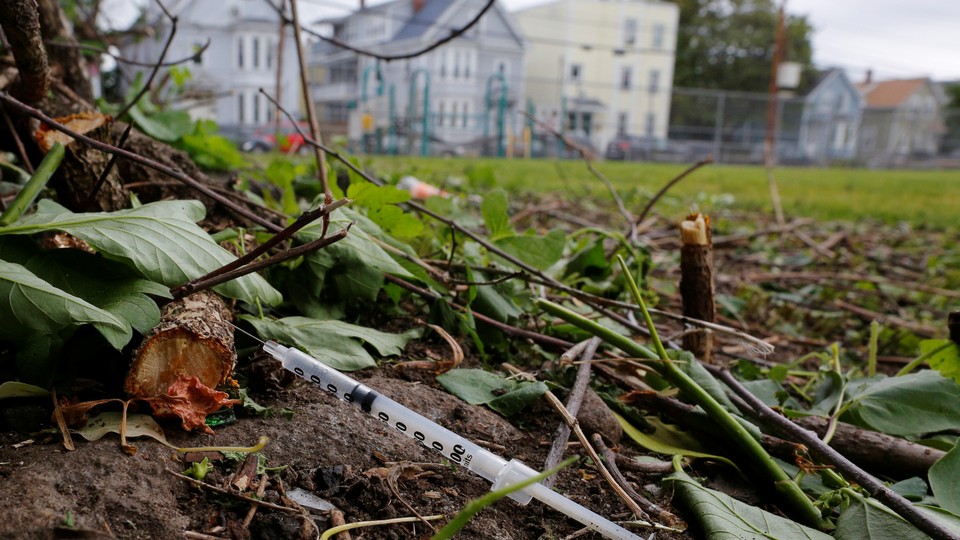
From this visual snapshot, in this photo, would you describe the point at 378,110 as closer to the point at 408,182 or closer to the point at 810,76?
the point at 408,182

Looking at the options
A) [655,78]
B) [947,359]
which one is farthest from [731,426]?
[655,78]

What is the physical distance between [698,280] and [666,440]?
15.1 inches

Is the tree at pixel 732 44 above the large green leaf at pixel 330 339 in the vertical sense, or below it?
above

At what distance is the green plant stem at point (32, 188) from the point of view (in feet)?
3.11

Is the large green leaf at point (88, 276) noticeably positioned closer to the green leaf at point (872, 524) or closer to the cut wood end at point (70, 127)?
the cut wood end at point (70, 127)

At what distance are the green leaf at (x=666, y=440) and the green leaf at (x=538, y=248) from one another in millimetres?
373

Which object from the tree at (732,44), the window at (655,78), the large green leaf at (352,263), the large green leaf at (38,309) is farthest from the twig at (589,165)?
the tree at (732,44)

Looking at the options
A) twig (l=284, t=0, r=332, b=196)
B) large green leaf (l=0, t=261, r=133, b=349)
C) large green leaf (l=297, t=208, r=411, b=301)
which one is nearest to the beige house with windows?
twig (l=284, t=0, r=332, b=196)

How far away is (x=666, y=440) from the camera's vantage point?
1.12 metres

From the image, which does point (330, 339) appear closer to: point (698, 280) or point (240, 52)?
point (698, 280)

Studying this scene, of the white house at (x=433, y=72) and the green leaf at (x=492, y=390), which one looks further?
the white house at (x=433, y=72)

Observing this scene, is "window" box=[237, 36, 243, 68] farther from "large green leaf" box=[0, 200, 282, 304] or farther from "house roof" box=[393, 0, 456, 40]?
"large green leaf" box=[0, 200, 282, 304]

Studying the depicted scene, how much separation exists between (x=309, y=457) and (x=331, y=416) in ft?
0.30

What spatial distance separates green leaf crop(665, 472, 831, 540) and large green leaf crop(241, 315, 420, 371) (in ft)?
1.53
